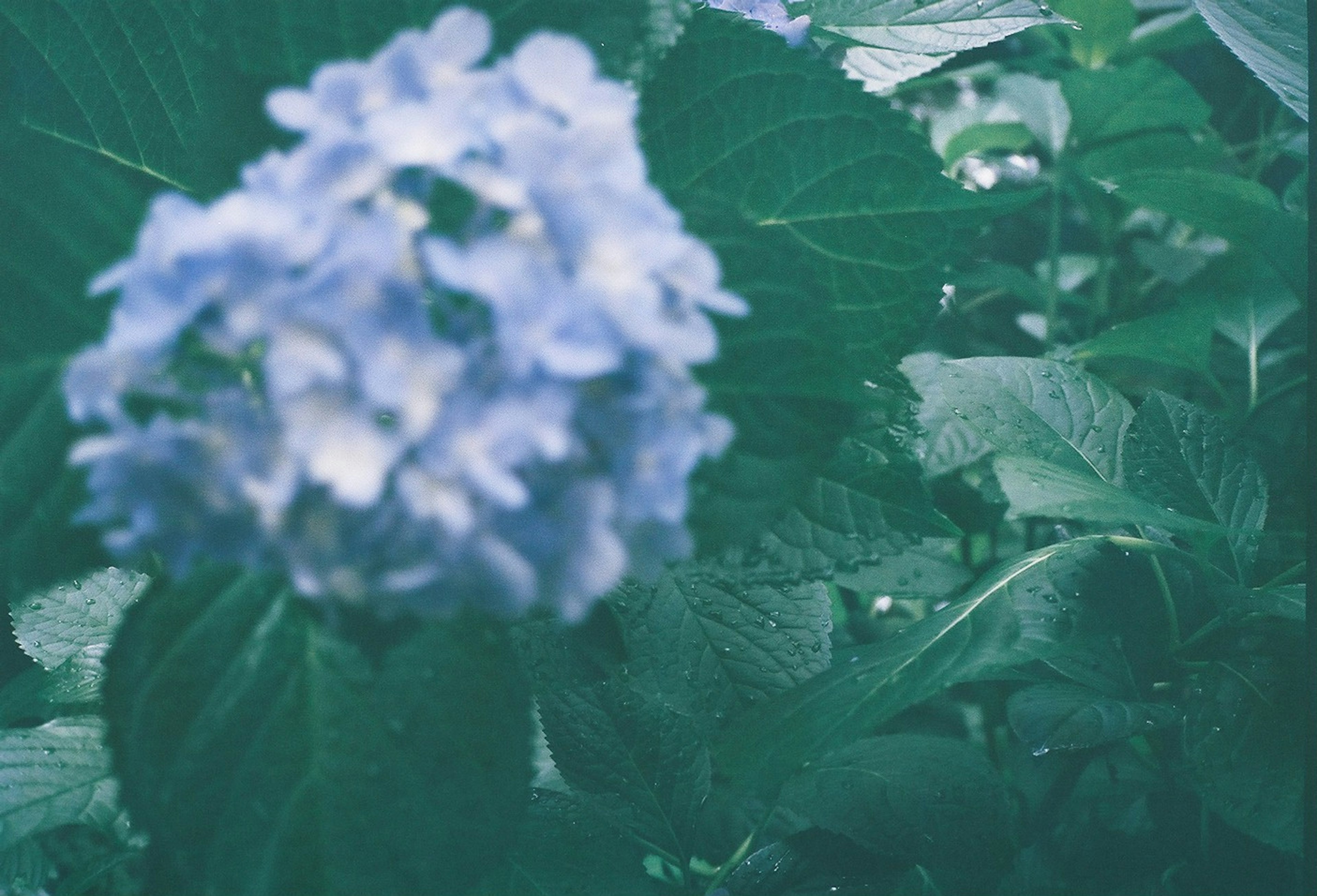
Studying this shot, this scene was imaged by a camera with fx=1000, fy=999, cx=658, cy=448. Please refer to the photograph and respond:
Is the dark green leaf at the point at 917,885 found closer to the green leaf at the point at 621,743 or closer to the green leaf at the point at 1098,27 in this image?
the green leaf at the point at 621,743

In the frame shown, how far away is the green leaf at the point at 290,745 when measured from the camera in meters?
0.54

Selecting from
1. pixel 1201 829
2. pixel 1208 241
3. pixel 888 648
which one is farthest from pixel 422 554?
pixel 1208 241

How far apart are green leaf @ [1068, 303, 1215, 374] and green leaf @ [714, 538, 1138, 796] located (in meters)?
0.32

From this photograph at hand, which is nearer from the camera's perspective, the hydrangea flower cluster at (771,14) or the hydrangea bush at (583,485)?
the hydrangea bush at (583,485)

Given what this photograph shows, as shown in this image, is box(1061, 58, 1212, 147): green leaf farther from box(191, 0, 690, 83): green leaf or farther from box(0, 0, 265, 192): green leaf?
box(0, 0, 265, 192): green leaf

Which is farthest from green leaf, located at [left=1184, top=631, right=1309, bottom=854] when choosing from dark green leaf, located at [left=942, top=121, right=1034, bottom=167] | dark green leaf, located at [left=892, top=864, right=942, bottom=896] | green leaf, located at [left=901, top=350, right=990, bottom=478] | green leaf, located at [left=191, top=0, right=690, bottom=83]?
dark green leaf, located at [left=942, top=121, right=1034, bottom=167]

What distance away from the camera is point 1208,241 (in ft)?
5.16

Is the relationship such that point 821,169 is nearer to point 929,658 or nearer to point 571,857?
point 929,658

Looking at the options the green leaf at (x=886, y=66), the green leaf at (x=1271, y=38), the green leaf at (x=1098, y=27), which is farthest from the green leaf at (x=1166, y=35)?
the green leaf at (x=886, y=66)

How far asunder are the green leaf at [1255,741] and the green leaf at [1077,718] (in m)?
0.03

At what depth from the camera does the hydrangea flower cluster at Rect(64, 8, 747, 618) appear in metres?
0.44

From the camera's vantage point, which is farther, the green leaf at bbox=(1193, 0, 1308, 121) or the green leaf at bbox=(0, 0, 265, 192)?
the green leaf at bbox=(1193, 0, 1308, 121)

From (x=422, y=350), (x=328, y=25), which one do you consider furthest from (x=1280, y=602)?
(x=328, y=25)

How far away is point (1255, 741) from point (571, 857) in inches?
21.9
